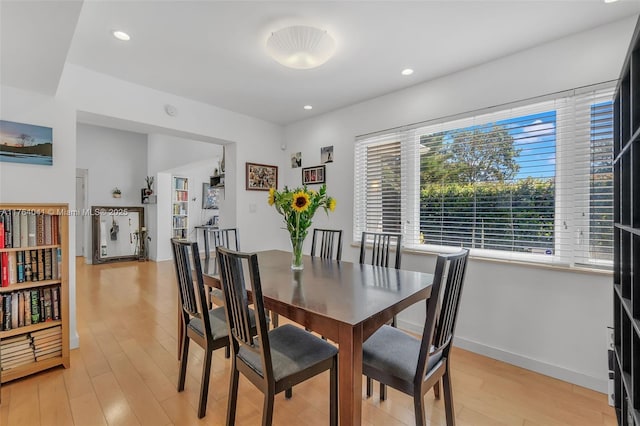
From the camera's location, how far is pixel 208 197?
Answer: 7.25 metres

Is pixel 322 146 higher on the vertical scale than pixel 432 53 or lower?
lower

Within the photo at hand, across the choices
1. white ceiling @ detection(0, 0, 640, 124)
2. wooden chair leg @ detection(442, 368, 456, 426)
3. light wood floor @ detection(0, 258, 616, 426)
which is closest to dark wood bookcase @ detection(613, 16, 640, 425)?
light wood floor @ detection(0, 258, 616, 426)

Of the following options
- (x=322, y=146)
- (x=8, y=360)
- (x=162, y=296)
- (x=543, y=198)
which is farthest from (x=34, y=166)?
(x=543, y=198)

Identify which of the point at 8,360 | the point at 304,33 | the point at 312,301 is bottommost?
the point at 8,360

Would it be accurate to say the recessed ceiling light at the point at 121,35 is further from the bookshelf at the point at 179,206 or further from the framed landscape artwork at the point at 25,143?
the bookshelf at the point at 179,206

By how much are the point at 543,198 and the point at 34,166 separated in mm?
3947

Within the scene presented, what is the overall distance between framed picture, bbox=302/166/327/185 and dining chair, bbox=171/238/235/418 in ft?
7.26

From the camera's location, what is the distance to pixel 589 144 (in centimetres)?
199

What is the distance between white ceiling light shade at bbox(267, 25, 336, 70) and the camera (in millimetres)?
1838

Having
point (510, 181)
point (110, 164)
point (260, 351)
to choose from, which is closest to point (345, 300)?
point (260, 351)

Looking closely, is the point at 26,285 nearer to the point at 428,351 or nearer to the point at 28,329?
the point at 28,329

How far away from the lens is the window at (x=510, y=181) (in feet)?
6.52

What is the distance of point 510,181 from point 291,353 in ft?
6.99

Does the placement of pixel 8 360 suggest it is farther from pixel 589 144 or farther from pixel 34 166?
pixel 589 144
